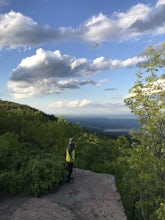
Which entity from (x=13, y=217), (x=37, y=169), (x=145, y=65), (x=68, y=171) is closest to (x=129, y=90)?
(x=145, y=65)

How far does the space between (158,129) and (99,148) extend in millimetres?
19100

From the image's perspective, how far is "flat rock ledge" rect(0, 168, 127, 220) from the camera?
14.9 metres

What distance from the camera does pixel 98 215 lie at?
15.6 metres

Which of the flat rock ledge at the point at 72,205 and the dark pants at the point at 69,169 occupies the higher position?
the dark pants at the point at 69,169

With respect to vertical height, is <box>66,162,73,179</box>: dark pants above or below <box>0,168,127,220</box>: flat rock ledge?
above

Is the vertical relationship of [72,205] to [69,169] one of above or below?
below

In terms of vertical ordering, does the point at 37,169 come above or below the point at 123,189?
above

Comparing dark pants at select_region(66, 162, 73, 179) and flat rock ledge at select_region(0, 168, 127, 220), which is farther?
dark pants at select_region(66, 162, 73, 179)

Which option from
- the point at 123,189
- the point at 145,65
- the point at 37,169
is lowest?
the point at 123,189

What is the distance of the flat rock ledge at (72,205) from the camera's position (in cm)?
1492

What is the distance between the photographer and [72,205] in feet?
52.9

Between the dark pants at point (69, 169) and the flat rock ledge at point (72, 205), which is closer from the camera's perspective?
the flat rock ledge at point (72, 205)

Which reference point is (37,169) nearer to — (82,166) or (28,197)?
(28,197)

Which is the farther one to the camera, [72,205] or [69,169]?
[69,169]
